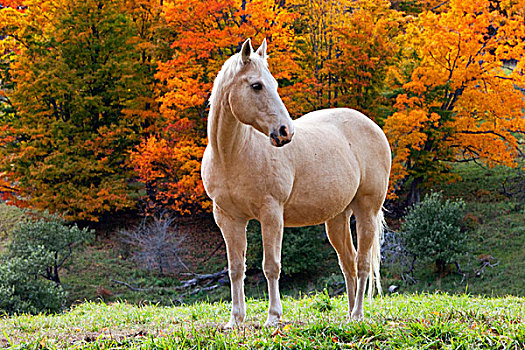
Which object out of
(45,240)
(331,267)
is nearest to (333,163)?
(45,240)

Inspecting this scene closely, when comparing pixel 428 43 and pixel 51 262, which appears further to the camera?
pixel 428 43

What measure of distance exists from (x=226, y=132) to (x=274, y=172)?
515mm

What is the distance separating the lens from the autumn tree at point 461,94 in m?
14.1

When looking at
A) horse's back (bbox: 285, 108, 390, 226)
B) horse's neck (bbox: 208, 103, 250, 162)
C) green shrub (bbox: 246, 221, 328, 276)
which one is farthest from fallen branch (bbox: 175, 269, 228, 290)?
horse's neck (bbox: 208, 103, 250, 162)

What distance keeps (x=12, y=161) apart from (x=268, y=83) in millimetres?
14378

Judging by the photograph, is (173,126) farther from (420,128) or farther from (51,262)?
(420,128)

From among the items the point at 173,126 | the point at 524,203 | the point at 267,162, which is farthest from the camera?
the point at 524,203

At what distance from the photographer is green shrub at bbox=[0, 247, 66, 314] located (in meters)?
9.85

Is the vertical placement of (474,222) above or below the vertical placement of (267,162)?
below

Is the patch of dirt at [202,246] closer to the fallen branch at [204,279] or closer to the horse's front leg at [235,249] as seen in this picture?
the fallen branch at [204,279]

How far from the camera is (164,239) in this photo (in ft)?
47.5

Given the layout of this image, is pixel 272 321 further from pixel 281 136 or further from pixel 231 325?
pixel 281 136

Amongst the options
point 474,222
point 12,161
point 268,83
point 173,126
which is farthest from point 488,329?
point 12,161

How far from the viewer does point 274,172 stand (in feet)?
13.1
